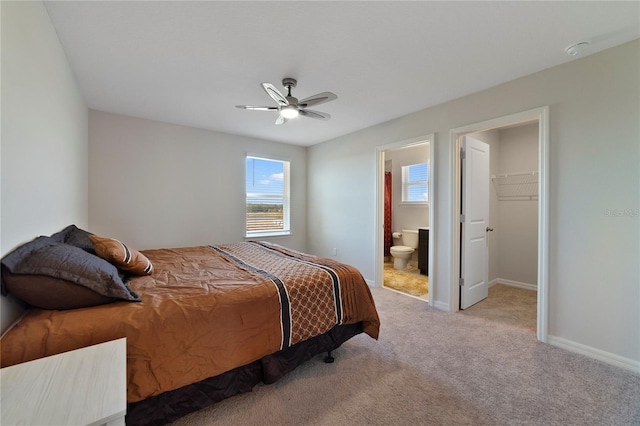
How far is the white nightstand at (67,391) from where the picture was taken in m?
0.68

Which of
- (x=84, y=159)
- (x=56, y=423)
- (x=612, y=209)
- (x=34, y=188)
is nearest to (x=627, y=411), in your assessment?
(x=612, y=209)

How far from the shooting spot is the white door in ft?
10.4

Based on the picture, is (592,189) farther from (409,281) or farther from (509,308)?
(409,281)

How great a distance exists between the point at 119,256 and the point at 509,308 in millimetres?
4051

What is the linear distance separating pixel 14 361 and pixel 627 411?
322cm

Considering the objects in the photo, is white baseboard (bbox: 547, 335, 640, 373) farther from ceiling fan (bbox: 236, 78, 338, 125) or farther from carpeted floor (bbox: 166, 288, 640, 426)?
ceiling fan (bbox: 236, 78, 338, 125)

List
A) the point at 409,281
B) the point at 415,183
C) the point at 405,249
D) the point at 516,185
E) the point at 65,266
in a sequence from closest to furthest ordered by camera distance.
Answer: the point at 65,266 → the point at 516,185 → the point at 409,281 → the point at 405,249 → the point at 415,183

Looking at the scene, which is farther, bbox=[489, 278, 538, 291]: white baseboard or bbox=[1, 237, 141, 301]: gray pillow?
bbox=[489, 278, 538, 291]: white baseboard

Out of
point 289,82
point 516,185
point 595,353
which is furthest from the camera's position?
point 516,185

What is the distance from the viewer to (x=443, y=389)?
5.91 ft

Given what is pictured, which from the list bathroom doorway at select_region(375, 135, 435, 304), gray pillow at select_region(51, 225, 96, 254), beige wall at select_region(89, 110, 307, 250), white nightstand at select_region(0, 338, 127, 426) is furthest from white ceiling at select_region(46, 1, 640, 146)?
white nightstand at select_region(0, 338, 127, 426)

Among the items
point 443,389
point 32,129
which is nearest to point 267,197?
point 32,129

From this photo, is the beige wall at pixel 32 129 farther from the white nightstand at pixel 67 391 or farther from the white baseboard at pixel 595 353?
the white baseboard at pixel 595 353

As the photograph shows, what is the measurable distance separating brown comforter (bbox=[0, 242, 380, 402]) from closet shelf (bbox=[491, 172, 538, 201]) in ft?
11.0
